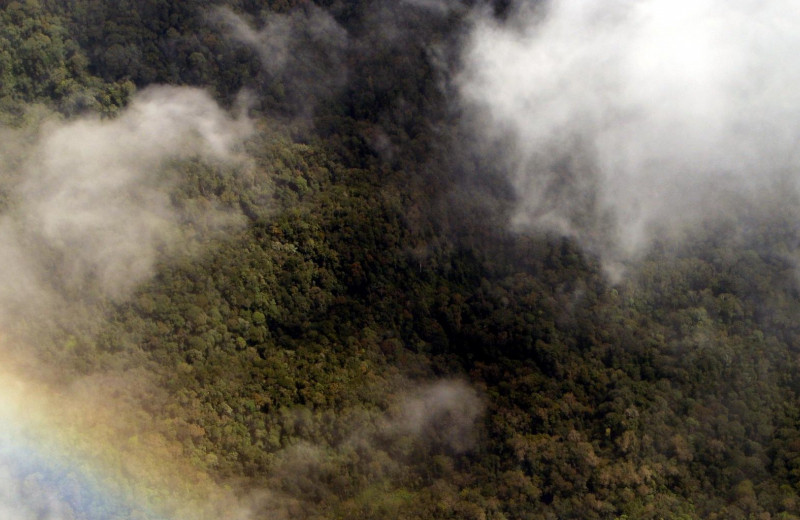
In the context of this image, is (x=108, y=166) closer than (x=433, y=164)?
Yes

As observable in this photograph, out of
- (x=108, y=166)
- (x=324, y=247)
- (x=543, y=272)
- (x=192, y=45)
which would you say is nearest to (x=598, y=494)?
(x=543, y=272)

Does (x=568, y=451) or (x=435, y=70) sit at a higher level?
(x=435, y=70)

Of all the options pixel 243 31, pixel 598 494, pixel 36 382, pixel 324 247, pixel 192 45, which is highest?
pixel 243 31

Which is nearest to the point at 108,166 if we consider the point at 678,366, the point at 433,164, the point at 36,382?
the point at 36,382

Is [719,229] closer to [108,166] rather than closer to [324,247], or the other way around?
[324,247]

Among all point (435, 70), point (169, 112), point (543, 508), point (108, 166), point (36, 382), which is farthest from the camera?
point (435, 70)

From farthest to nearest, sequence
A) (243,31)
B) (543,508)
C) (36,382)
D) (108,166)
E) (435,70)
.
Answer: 1. (435,70)
2. (243,31)
3. (108,166)
4. (543,508)
5. (36,382)

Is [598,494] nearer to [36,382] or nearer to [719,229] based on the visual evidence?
[719,229]
